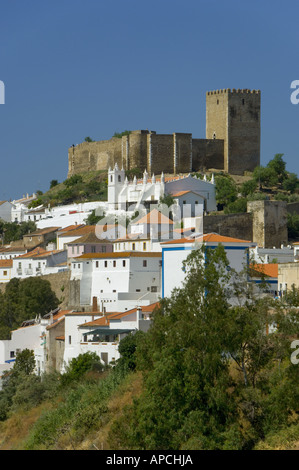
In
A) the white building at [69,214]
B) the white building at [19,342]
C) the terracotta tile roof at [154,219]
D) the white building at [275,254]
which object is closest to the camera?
the white building at [19,342]

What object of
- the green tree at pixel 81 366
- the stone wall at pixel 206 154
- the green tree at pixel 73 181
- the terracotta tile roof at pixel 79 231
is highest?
the stone wall at pixel 206 154

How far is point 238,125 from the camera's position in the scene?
220 ft

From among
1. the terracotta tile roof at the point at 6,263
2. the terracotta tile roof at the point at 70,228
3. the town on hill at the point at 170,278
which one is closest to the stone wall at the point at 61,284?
the town on hill at the point at 170,278

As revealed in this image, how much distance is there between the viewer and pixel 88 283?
141 ft

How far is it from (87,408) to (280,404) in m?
7.69

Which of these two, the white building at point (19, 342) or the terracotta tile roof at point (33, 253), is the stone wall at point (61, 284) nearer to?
the white building at point (19, 342)

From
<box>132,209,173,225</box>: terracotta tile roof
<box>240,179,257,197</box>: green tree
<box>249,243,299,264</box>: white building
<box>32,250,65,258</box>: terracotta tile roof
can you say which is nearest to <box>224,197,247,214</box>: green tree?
<box>240,179,257,197</box>: green tree

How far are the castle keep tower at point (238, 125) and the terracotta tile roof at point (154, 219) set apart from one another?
1797cm

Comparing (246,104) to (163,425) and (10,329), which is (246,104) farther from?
(163,425)

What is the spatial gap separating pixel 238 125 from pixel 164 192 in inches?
562

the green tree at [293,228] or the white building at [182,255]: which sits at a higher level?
the green tree at [293,228]

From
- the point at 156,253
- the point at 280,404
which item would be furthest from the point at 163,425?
the point at 156,253

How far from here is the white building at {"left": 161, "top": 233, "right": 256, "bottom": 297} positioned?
3459 centimetres

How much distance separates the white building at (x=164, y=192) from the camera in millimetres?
54375
